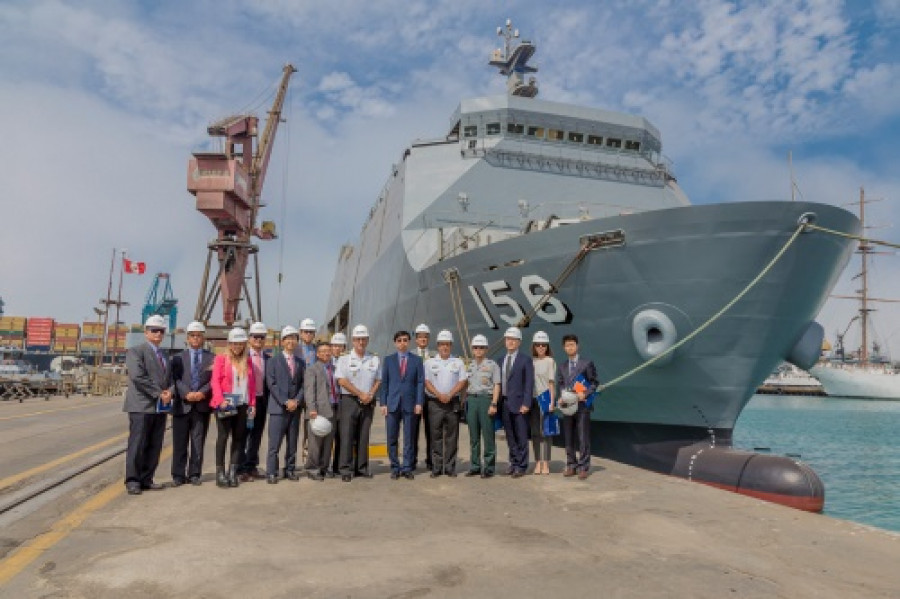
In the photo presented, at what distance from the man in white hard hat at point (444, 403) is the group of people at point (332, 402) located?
0.01 metres

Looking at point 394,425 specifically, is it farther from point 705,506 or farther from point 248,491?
point 705,506

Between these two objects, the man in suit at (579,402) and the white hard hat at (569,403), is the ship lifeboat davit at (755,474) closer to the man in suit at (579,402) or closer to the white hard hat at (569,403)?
the man in suit at (579,402)

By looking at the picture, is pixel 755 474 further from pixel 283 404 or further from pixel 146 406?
pixel 146 406

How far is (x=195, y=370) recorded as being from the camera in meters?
Answer: 5.84

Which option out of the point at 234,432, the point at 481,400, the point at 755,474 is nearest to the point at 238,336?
the point at 234,432

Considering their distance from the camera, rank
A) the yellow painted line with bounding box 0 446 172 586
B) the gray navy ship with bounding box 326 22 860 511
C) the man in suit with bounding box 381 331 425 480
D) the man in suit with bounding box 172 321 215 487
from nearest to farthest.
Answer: the yellow painted line with bounding box 0 446 172 586 → the man in suit with bounding box 172 321 215 487 → the man in suit with bounding box 381 331 425 480 → the gray navy ship with bounding box 326 22 860 511

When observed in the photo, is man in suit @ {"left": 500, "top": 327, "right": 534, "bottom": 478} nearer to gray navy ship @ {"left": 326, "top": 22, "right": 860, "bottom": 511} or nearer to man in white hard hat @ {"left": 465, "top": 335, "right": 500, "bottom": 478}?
man in white hard hat @ {"left": 465, "top": 335, "right": 500, "bottom": 478}

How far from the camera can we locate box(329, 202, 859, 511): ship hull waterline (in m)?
8.38

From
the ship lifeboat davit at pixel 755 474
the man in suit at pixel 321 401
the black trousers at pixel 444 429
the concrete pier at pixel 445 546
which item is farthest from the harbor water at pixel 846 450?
the man in suit at pixel 321 401

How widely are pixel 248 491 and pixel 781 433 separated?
96.6 ft

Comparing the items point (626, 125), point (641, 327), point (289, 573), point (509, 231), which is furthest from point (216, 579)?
point (626, 125)

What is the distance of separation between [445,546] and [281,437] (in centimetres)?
287

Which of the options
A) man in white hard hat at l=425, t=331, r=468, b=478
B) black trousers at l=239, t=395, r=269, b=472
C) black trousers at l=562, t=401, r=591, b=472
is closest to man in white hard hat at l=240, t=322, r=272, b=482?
black trousers at l=239, t=395, r=269, b=472

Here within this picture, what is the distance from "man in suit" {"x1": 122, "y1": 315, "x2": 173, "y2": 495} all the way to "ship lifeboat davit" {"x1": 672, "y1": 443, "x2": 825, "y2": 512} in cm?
726
